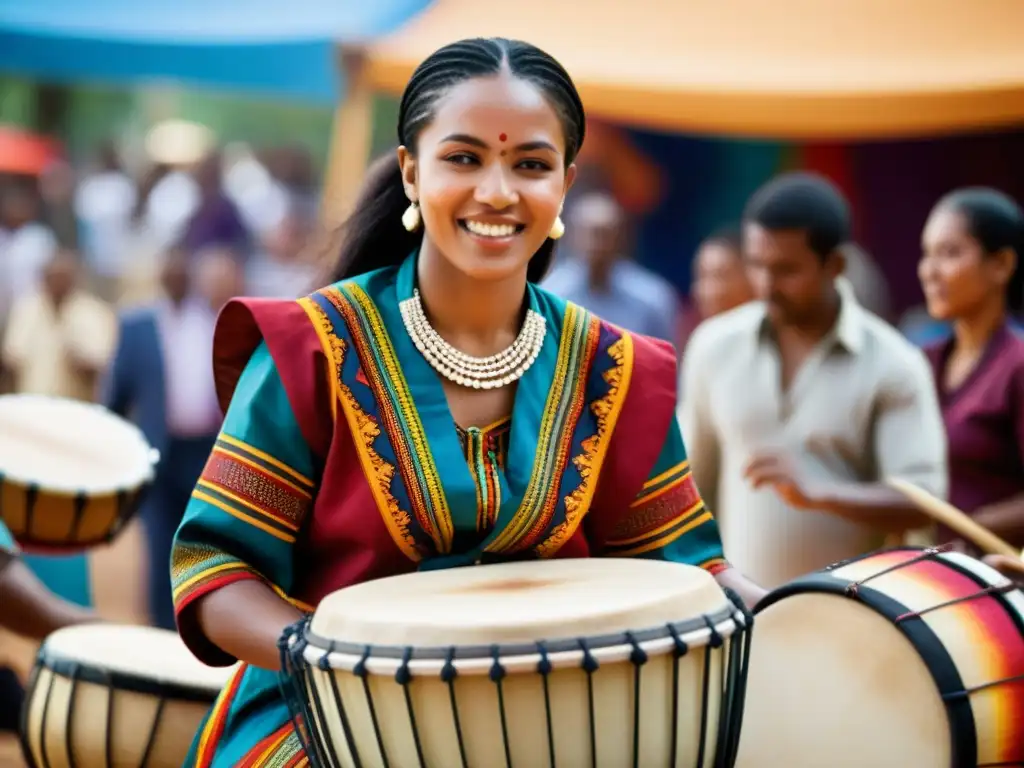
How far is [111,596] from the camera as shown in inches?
330

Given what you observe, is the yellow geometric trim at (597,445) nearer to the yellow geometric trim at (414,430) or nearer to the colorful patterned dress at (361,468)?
the colorful patterned dress at (361,468)

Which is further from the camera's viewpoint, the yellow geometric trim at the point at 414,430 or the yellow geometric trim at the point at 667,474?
the yellow geometric trim at the point at 667,474

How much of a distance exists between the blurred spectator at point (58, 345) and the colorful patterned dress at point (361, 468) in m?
6.47

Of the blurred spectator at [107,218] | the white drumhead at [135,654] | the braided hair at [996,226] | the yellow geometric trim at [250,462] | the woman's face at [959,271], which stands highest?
the braided hair at [996,226]

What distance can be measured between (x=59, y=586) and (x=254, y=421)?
A: 4087 millimetres

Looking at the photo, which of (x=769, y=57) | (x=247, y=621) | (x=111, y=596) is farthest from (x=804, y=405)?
(x=111, y=596)

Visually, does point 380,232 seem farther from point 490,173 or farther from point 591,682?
point 591,682

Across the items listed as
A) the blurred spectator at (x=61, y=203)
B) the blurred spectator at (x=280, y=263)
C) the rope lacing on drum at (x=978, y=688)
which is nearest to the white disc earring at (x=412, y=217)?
the rope lacing on drum at (x=978, y=688)

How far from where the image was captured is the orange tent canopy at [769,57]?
7.28m

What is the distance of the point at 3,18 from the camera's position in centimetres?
783

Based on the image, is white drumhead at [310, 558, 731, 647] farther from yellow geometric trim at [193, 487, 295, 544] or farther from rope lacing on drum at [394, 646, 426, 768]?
yellow geometric trim at [193, 487, 295, 544]

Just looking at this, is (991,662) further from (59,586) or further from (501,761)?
(59,586)

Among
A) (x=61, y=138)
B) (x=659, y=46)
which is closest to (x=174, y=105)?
(x=61, y=138)

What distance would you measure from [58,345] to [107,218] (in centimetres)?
659
